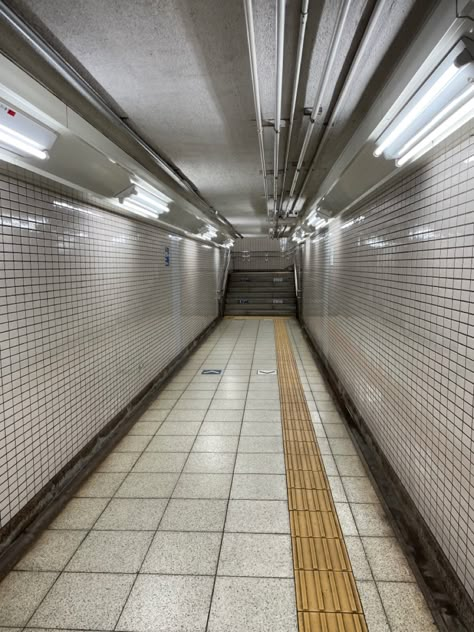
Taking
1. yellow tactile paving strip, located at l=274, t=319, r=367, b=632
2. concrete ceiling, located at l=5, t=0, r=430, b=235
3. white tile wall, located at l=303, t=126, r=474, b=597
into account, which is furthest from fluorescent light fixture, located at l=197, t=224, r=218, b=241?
yellow tactile paving strip, located at l=274, t=319, r=367, b=632

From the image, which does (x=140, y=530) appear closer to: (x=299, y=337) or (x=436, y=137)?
(x=436, y=137)

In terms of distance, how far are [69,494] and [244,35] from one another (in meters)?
3.03

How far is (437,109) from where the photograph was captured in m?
1.49

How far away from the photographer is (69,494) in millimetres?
2525

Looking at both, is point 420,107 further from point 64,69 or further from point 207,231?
point 207,231

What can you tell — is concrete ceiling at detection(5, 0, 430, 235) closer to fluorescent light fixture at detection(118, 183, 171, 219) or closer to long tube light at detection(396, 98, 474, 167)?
fluorescent light fixture at detection(118, 183, 171, 219)

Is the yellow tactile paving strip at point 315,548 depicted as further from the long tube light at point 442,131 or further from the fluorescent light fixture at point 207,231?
the fluorescent light fixture at point 207,231

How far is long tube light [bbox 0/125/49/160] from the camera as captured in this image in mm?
1638

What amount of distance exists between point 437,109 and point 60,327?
8.44 ft

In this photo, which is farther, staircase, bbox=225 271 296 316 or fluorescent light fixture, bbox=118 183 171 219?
staircase, bbox=225 271 296 316

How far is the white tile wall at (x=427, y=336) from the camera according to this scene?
1.60 meters

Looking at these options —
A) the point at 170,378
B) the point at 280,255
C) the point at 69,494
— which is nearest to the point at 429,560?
the point at 69,494

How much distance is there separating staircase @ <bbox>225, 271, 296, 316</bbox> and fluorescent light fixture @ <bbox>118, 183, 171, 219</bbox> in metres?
7.70

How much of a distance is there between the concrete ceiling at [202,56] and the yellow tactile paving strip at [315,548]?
2740mm
